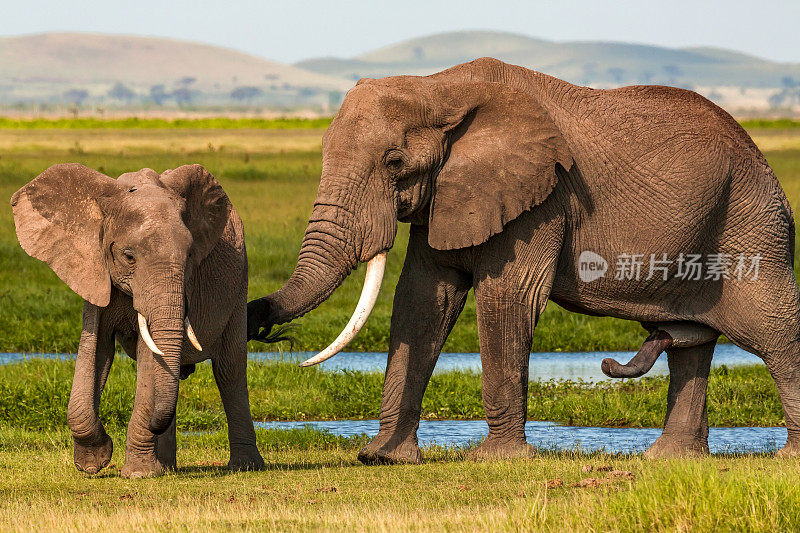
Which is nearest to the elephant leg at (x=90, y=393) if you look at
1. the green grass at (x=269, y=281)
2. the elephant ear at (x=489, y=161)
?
the elephant ear at (x=489, y=161)

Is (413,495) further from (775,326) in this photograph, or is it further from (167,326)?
(775,326)

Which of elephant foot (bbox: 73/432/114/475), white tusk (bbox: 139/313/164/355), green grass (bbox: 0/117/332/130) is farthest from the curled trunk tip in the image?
green grass (bbox: 0/117/332/130)

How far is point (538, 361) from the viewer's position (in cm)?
1658

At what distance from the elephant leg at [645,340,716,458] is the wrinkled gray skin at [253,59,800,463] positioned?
0.04 ft

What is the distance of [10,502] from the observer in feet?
24.8

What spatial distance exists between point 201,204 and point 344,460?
236cm

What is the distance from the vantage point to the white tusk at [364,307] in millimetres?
8273

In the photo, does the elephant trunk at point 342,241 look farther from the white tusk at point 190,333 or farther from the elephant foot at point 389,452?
the elephant foot at point 389,452

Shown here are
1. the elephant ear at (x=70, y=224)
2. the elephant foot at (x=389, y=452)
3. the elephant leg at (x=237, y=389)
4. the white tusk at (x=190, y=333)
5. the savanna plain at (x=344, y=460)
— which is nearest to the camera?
the savanna plain at (x=344, y=460)

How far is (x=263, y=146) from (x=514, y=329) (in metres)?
42.7

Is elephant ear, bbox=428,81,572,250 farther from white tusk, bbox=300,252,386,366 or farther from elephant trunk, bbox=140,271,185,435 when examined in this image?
elephant trunk, bbox=140,271,185,435

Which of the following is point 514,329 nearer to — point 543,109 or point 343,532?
point 543,109

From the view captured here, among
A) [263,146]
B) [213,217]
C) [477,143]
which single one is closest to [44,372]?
[213,217]

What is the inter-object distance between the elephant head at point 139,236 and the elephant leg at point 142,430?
106 mm
